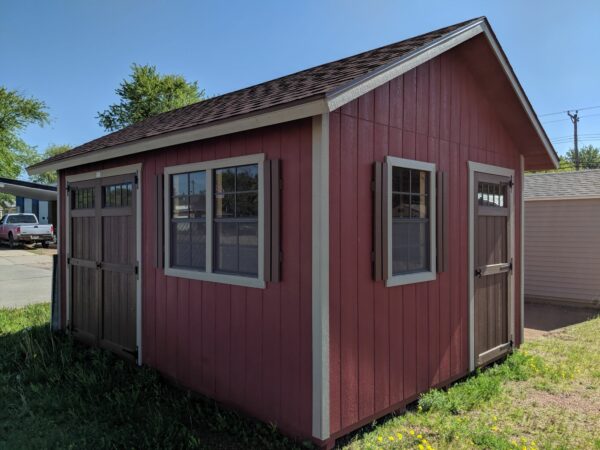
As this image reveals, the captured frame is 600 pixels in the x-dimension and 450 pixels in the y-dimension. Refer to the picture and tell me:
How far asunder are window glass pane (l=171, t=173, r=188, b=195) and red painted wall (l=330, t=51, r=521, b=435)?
1702mm

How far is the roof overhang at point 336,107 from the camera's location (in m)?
2.78

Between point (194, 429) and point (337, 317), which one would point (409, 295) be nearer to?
point (337, 317)

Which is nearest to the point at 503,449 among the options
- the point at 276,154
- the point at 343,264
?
the point at 343,264

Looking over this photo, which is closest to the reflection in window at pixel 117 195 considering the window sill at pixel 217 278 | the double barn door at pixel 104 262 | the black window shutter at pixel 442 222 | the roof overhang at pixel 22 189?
the double barn door at pixel 104 262

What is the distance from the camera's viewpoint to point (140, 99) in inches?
1235

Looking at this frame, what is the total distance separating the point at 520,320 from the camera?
5.54 metres

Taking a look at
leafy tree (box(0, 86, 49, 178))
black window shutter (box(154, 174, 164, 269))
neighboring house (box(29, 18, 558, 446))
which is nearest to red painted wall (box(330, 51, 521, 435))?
neighboring house (box(29, 18, 558, 446))

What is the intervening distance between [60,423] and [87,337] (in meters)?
2.32

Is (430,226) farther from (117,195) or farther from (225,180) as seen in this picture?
(117,195)

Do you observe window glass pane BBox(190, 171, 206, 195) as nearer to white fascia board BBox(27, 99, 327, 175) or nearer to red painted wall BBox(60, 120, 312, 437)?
red painted wall BBox(60, 120, 312, 437)

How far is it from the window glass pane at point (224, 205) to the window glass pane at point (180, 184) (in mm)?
528

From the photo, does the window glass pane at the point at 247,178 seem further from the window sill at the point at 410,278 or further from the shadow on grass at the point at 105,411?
the shadow on grass at the point at 105,411

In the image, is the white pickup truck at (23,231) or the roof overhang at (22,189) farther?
the white pickup truck at (23,231)

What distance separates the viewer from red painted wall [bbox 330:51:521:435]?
3.10 meters
